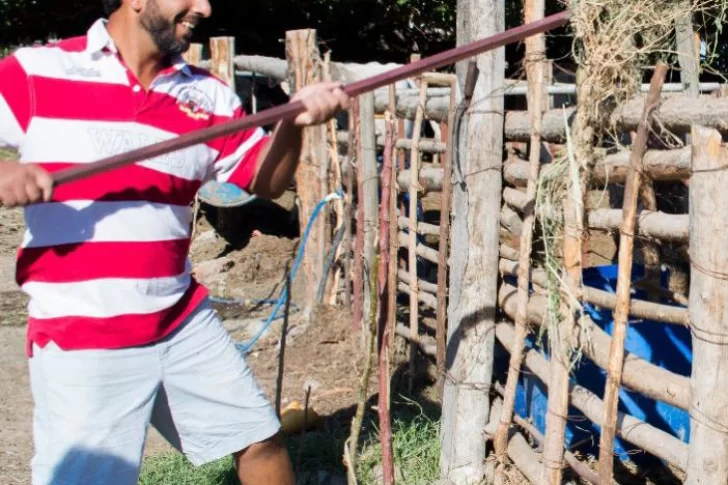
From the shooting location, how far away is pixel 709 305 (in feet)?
9.57

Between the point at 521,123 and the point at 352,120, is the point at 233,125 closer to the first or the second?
the point at 521,123

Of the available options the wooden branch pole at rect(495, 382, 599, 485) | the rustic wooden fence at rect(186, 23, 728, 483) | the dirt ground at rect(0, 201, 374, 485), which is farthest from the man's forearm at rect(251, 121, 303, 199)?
the dirt ground at rect(0, 201, 374, 485)

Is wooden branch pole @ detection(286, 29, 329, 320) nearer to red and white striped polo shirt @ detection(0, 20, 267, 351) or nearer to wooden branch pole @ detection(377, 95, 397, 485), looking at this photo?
wooden branch pole @ detection(377, 95, 397, 485)

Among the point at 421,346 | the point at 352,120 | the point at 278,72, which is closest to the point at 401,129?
the point at 352,120

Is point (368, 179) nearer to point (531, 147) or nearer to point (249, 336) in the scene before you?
point (249, 336)

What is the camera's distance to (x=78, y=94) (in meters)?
2.82

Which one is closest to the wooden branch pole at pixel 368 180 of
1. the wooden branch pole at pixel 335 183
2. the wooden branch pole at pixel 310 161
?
the wooden branch pole at pixel 335 183

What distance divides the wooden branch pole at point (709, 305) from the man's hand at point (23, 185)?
1776 mm

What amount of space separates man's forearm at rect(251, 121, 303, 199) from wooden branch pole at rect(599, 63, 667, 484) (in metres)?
1.04

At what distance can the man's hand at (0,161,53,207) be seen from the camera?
2.54 meters

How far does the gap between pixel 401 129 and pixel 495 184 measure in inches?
104

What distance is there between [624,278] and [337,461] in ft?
6.44

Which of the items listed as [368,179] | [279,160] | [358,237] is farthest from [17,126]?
[358,237]

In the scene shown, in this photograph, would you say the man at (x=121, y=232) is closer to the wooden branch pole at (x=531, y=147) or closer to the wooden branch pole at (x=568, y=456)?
the wooden branch pole at (x=531, y=147)
